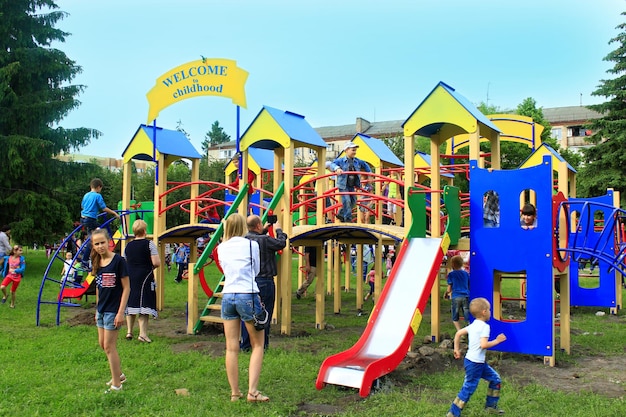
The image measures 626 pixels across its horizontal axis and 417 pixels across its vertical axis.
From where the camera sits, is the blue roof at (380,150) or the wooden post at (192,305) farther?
the blue roof at (380,150)

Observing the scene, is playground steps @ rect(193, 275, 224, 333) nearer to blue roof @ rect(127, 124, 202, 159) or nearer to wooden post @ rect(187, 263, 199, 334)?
wooden post @ rect(187, 263, 199, 334)

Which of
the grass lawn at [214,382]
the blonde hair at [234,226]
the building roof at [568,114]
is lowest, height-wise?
the grass lawn at [214,382]

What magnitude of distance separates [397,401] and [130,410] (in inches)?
99.9

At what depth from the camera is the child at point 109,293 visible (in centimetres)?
570

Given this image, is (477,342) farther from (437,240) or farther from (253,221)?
(253,221)

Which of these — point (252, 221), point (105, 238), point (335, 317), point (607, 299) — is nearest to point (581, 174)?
point (607, 299)

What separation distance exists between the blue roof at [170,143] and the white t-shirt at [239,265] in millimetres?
7292

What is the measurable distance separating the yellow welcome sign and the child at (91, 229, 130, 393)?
5018mm

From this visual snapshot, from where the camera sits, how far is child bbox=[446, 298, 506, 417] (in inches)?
202

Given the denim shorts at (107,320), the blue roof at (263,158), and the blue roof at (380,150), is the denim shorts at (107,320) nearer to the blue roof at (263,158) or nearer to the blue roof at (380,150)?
the blue roof at (380,150)

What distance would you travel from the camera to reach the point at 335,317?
39.6 ft

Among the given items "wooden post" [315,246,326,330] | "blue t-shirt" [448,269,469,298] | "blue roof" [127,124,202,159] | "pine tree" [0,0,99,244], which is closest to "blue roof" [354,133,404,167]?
"blue roof" [127,124,202,159]

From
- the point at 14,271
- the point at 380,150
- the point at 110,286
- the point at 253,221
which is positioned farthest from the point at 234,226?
the point at 380,150

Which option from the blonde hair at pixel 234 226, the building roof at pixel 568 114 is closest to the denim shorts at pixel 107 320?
the blonde hair at pixel 234 226
